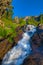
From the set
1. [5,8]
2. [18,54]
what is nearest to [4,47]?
[18,54]

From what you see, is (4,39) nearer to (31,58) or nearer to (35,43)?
(35,43)

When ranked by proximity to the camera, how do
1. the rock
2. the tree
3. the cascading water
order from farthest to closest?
the tree
the rock
the cascading water

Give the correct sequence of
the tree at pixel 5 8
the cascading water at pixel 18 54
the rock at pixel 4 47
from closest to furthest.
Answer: the cascading water at pixel 18 54 → the rock at pixel 4 47 → the tree at pixel 5 8

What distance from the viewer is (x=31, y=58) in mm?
30469

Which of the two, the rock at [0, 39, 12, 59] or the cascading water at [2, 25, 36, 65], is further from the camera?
the rock at [0, 39, 12, 59]

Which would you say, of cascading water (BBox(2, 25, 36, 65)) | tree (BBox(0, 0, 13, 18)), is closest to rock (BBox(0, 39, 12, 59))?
cascading water (BBox(2, 25, 36, 65))

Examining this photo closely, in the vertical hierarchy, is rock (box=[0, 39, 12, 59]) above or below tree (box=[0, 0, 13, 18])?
below

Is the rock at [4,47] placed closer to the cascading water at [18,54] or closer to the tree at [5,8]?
the cascading water at [18,54]

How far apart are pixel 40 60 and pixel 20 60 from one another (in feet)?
22.8

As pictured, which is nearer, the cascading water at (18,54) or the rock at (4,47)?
the cascading water at (18,54)

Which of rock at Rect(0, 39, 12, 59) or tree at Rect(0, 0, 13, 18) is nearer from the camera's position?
rock at Rect(0, 39, 12, 59)

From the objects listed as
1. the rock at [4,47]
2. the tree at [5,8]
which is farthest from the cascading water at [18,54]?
the tree at [5,8]

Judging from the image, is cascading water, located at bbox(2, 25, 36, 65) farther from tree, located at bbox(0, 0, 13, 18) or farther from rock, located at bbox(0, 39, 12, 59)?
tree, located at bbox(0, 0, 13, 18)

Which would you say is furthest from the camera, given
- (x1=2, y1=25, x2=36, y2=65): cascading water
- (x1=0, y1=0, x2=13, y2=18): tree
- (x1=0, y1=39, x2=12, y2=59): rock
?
(x1=0, y1=0, x2=13, y2=18): tree
